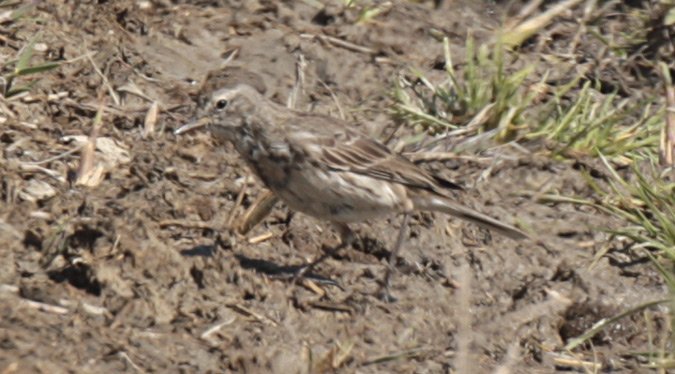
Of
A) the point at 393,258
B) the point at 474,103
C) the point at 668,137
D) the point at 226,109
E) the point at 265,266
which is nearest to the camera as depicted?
the point at 265,266

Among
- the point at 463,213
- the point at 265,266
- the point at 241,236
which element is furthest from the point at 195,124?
the point at 463,213

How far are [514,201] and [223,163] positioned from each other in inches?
66.5

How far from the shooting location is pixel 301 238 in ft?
23.7

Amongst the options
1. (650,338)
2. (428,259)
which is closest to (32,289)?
(428,259)

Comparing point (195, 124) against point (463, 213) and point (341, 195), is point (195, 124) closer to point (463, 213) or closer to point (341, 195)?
point (341, 195)

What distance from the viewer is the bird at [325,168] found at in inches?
269

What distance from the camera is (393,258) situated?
693 cm

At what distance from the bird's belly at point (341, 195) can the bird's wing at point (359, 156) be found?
45mm

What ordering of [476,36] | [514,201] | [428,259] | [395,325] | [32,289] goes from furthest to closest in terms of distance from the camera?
[476,36] < [514,201] < [428,259] < [395,325] < [32,289]

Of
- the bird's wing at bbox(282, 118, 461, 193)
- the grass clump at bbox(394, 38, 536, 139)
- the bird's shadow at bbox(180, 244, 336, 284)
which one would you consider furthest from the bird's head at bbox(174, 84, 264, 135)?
the grass clump at bbox(394, 38, 536, 139)

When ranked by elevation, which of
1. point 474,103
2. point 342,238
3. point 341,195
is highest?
point 341,195

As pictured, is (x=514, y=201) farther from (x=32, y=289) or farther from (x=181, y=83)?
(x=32, y=289)

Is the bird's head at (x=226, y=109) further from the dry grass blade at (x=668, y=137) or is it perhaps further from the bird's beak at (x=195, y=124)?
the dry grass blade at (x=668, y=137)

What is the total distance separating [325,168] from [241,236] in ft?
1.85
